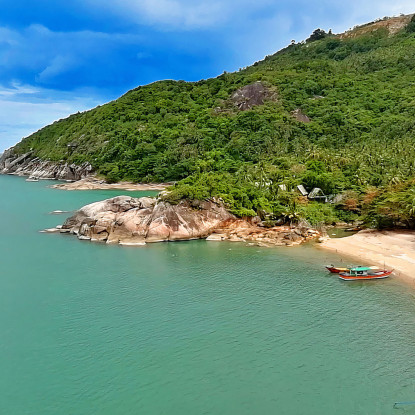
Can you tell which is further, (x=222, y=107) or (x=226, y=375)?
(x=222, y=107)

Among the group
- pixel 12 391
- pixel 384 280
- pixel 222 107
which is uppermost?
pixel 222 107

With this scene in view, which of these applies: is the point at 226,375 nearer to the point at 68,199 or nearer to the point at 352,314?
the point at 352,314

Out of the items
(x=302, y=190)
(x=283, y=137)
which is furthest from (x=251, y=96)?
(x=302, y=190)

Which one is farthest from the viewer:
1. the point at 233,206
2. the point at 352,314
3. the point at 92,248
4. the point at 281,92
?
the point at 281,92

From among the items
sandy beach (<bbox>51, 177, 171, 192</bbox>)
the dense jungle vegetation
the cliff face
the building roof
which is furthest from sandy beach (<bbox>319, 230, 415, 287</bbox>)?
the cliff face

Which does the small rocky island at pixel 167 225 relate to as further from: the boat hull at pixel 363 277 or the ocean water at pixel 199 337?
the boat hull at pixel 363 277

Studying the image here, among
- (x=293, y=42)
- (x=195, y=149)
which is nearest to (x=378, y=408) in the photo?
(x=195, y=149)
